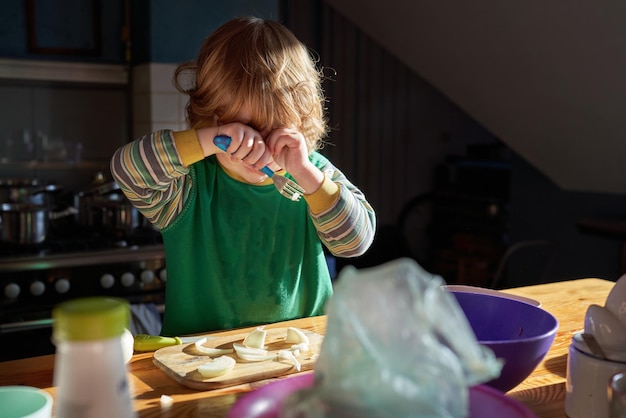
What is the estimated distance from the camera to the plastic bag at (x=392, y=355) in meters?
0.51

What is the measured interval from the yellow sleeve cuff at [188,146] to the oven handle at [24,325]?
1.27 metres

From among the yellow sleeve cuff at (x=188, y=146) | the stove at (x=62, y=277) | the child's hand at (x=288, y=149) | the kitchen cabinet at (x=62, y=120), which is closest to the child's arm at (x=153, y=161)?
the yellow sleeve cuff at (x=188, y=146)

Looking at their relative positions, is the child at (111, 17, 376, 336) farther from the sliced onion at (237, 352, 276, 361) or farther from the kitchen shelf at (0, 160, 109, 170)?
the kitchen shelf at (0, 160, 109, 170)

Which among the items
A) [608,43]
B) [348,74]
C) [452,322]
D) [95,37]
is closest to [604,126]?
[608,43]

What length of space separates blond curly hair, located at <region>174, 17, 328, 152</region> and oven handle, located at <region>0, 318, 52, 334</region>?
1210 mm

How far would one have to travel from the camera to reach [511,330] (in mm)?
990

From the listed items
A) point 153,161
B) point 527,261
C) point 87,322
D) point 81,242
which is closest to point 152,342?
point 153,161

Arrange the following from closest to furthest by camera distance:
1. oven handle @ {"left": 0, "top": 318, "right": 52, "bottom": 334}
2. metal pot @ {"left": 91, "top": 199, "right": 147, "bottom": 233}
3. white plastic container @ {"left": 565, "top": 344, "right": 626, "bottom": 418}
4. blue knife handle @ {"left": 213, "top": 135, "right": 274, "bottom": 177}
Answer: white plastic container @ {"left": 565, "top": 344, "right": 626, "bottom": 418} < blue knife handle @ {"left": 213, "top": 135, "right": 274, "bottom": 177} < oven handle @ {"left": 0, "top": 318, "right": 52, "bottom": 334} < metal pot @ {"left": 91, "top": 199, "right": 147, "bottom": 233}

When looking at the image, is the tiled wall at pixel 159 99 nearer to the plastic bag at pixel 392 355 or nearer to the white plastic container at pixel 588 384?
the white plastic container at pixel 588 384

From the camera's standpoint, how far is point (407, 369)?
521 mm

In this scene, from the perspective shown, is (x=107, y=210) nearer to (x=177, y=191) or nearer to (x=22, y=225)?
(x=22, y=225)

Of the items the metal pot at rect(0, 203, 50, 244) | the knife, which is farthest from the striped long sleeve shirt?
the metal pot at rect(0, 203, 50, 244)

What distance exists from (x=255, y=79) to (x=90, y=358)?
0.76m

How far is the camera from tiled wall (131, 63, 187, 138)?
2.68 m
